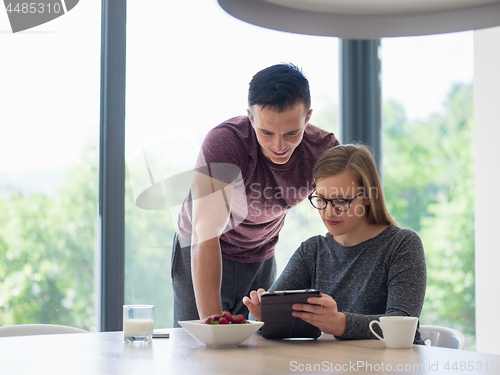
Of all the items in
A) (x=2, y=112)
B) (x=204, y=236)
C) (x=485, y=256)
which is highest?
(x=2, y=112)

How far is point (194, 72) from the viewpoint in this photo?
2496 mm

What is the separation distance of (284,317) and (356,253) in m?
0.39

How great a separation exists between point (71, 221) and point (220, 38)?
1100 mm

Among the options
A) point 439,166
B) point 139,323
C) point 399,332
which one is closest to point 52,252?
point 139,323

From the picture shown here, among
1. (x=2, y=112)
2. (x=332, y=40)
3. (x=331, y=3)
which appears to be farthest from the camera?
(x=332, y=40)

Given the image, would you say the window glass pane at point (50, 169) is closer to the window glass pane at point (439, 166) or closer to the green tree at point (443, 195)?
the window glass pane at point (439, 166)

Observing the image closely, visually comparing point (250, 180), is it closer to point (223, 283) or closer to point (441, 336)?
point (223, 283)

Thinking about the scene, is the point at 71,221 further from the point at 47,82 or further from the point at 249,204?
the point at 249,204

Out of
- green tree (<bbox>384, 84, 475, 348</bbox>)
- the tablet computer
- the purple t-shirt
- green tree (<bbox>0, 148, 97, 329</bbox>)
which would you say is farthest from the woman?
green tree (<bbox>384, 84, 475, 348</bbox>)

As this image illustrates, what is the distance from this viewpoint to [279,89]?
5.08 feet

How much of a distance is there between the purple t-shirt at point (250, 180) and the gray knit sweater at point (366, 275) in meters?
0.27

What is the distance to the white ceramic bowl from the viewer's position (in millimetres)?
1024

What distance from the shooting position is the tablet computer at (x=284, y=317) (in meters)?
1.15

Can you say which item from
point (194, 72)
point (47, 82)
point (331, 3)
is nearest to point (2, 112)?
point (47, 82)
